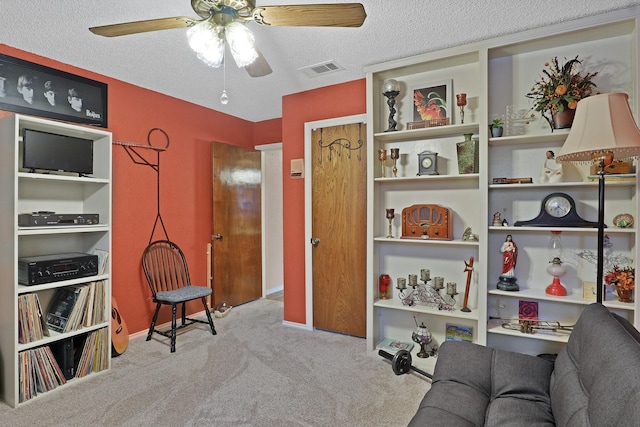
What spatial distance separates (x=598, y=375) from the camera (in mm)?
1158

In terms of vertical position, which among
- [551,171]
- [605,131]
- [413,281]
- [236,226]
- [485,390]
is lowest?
[485,390]

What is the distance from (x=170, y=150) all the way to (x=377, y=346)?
2.87 metres

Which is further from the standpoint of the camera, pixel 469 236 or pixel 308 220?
pixel 308 220


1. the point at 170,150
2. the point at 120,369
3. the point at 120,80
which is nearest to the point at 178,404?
the point at 120,369

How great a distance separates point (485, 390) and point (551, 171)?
1.65m

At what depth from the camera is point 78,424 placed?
2064 millimetres

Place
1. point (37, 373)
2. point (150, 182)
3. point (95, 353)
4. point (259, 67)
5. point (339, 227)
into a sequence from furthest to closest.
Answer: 1. point (150, 182)
2. point (339, 227)
3. point (95, 353)
4. point (37, 373)
5. point (259, 67)

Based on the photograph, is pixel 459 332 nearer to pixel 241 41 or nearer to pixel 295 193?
pixel 295 193

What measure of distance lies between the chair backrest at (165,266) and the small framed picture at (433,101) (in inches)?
108

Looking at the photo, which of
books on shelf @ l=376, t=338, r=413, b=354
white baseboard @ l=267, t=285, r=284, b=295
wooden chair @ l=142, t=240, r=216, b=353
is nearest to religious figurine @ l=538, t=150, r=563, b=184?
books on shelf @ l=376, t=338, r=413, b=354

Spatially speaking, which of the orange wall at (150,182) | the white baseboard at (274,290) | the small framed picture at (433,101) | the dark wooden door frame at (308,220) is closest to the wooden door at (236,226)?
the orange wall at (150,182)

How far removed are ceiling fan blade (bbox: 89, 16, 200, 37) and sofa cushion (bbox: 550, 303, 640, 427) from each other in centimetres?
203

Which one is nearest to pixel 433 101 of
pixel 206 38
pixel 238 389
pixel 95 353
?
pixel 206 38

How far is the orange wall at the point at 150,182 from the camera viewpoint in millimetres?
3299
